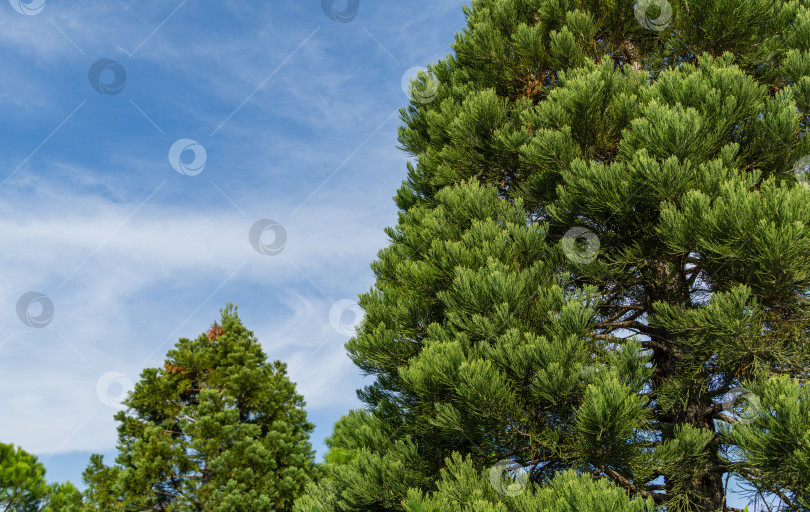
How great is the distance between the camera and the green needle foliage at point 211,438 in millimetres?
11039

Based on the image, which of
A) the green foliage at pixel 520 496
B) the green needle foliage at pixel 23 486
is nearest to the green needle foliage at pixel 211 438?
the green needle foliage at pixel 23 486

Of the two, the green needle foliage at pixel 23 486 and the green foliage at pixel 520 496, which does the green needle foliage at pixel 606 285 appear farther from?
the green needle foliage at pixel 23 486

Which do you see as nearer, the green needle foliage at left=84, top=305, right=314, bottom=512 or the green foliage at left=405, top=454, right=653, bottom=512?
the green foliage at left=405, top=454, right=653, bottom=512

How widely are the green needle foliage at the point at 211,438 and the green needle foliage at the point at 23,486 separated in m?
3.59

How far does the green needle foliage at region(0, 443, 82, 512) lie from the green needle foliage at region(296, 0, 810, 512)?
37.2ft

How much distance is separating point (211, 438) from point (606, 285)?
9.35 metres

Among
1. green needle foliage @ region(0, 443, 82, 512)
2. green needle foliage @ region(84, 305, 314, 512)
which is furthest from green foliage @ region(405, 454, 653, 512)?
green needle foliage @ region(0, 443, 82, 512)

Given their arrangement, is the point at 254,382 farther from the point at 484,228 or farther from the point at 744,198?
the point at 744,198

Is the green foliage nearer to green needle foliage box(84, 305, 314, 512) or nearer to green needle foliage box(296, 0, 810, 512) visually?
green needle foliage box(296, 0, 810, 512)

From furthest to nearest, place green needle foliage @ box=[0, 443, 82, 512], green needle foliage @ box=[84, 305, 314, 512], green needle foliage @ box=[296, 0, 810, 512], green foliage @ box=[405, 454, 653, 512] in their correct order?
green needle foliage @ box=[0, 443, 82, 512] < green needle foliage @ box=[84, 305, 314, 512] < green needle foliage @ box=[296, 0, 810, 512] < green foliage @ box=[405, 454, 653, 512]

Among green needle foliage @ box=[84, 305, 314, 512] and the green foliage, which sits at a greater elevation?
green needle foliage @ box=[84, 305, 314, 512]

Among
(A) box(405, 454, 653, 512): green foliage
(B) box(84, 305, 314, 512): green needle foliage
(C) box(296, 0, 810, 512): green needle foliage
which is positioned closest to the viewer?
(A) box(405, 454, 653, 512): green foliage

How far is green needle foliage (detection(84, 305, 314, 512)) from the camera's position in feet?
36.2

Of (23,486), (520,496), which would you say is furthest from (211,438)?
(520,496)
